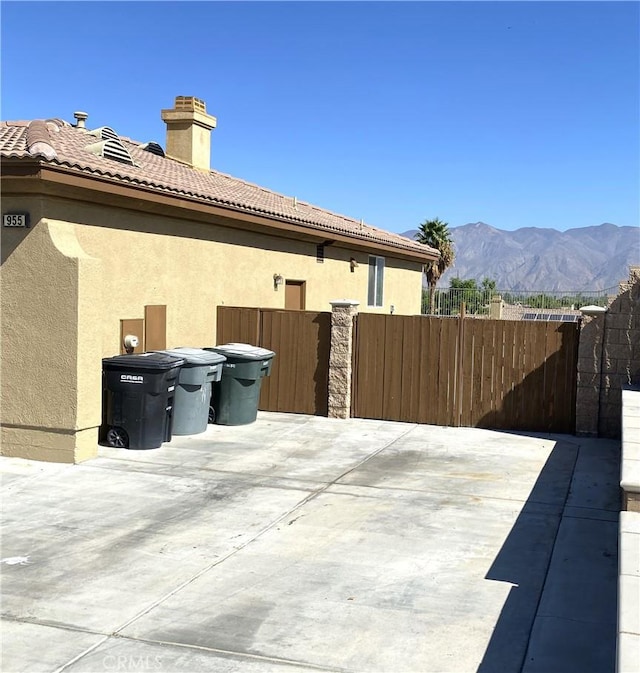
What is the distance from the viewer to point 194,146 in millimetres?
18922

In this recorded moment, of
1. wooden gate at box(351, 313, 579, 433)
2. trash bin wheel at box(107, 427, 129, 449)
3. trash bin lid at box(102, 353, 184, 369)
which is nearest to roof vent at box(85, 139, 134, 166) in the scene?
trash bin lid at box(102, 353, 184, 369)

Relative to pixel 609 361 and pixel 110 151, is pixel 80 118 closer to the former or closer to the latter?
pixel 110 151

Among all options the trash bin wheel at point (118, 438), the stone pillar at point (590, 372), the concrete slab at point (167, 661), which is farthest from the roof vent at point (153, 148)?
the concrete slab at point (167, 661)

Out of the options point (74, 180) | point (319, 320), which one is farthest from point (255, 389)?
point (74, 180)

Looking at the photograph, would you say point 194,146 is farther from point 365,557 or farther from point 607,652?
point 607,652

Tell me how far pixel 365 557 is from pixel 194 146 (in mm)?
13880

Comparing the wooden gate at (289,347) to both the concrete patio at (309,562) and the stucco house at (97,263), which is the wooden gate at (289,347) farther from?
the concrete patio at (309,562)

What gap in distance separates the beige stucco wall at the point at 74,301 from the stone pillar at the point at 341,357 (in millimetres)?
2479

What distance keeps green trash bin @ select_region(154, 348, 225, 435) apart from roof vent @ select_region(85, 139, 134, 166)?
3.28 metres

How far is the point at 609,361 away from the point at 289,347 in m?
5.46

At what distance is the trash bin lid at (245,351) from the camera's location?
13070 millimetres

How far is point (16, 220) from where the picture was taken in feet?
33.2

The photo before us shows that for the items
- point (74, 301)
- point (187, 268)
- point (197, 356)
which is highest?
point (187, 268)

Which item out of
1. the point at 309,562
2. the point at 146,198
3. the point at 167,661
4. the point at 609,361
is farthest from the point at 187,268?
the point at 167,661
